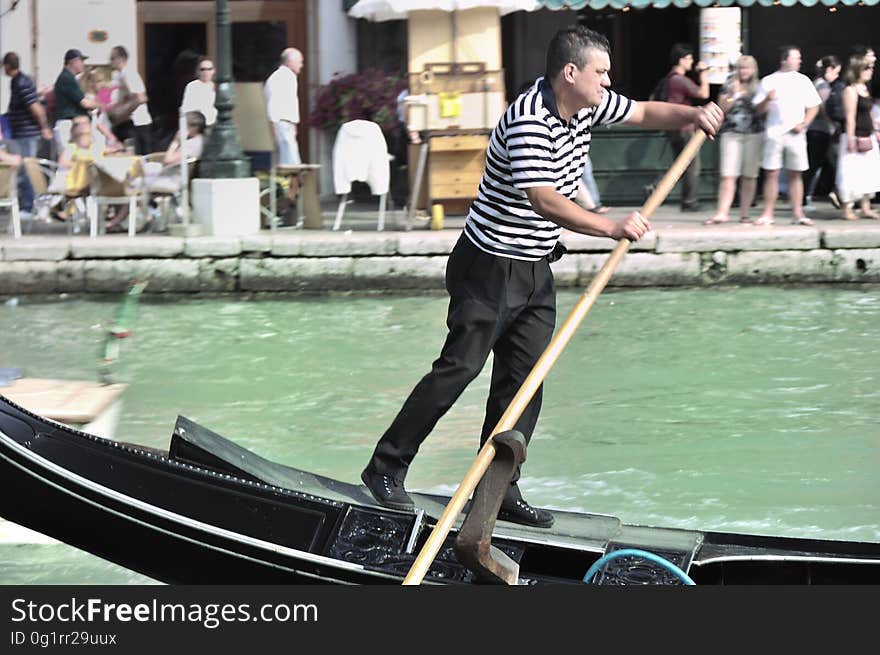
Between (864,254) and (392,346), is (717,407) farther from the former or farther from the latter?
(864,254)

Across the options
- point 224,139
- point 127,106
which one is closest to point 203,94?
point 127,106

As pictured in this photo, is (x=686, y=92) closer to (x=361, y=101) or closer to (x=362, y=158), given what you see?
(x=362, y=158)

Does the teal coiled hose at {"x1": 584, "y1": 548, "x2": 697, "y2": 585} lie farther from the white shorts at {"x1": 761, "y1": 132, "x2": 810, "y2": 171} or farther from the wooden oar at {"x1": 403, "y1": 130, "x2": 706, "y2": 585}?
the white shorts at {"x1": 761, "y1": 132, "x2": 810, "y2": 171}

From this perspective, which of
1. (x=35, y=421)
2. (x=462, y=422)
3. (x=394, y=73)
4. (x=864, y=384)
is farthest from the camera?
(x=394, y=73)

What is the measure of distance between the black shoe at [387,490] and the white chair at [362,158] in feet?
23.2

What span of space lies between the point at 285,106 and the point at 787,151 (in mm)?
3665

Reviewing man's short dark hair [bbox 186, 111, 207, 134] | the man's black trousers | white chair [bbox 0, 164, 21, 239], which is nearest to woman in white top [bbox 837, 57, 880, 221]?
man's short dark hair [bbox 186, 111, 207, 134]

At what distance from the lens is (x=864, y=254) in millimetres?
10734

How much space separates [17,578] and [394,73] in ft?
31.7

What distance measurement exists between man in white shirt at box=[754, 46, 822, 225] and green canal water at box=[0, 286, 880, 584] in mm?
1043

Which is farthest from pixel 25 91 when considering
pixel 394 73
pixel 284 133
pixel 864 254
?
pixel 864 254

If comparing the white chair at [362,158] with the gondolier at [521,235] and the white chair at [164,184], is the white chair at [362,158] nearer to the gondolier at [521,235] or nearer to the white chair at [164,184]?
the white chair at [164,184]

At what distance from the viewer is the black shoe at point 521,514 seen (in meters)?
4.43

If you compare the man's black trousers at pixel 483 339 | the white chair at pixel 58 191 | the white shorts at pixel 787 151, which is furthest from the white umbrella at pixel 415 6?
the man's black trousers at pixel 483 339
